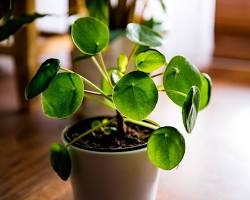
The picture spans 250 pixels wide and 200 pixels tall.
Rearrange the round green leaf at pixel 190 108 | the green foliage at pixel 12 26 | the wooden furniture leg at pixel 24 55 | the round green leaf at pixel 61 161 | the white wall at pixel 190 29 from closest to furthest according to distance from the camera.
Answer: the round green leaf at pixel 190 108
the round green leaf at pixel 61 161
the green foliage at pixel 12 26
the wooden furniture leg at pixel 24 55
the white wall at pixel 190 29

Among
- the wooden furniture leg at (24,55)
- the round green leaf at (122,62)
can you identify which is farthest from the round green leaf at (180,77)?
the wooden furniture leg at (24,55)

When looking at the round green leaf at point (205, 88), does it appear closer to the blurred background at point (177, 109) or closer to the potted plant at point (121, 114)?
the potted plant at point (121, 114)

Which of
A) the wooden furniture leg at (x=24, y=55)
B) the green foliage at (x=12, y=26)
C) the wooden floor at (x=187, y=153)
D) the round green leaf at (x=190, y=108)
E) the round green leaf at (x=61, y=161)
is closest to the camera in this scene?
the round green leaf at (x=190, y=108)

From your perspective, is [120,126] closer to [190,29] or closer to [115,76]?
[115,76]

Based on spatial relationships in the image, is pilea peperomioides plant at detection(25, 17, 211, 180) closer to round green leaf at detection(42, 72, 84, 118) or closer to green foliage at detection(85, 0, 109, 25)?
round green leaf at detection(42, 72, 84, 118)

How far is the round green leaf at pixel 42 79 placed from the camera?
2.13 feet

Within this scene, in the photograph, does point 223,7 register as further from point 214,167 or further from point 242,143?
point 214,167

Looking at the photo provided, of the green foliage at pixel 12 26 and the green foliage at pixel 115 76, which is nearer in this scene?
the green foliage at pixel 115 76

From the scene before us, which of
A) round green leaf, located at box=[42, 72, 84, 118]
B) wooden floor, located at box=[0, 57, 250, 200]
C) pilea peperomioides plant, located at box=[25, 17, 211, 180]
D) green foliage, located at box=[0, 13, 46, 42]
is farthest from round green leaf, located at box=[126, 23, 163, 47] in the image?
wooden floor, located at box=[0, 57, 250, 200]

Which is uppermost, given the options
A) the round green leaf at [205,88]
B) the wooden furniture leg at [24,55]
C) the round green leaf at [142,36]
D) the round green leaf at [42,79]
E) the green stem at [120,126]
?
the round green leaf at [142,36]

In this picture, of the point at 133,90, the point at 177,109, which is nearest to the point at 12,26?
the point at 133,90

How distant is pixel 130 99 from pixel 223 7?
113 centimetres

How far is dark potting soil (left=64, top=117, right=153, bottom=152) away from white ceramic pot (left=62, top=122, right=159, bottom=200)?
1 centimetres

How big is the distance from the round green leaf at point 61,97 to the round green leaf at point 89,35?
0.05 m
